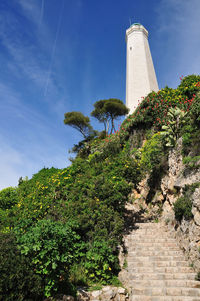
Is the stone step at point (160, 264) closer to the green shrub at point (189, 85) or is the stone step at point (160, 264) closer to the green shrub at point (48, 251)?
the green shrub at point (48, 251)

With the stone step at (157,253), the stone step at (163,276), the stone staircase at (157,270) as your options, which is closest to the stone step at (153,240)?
the stone staircase at (157,270)

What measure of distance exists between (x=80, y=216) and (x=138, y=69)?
21721 mm

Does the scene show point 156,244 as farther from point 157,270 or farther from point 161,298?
point 161,298

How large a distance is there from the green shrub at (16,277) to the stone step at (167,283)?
10.5ft

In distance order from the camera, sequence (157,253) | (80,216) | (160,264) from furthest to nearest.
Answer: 1. (80,216)
2. (157,253)
3. (160,264)

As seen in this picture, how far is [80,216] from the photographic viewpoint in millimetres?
7172

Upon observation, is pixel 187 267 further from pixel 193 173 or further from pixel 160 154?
pixel 160 154

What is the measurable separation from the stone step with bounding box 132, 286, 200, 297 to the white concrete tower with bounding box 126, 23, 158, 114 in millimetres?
19534

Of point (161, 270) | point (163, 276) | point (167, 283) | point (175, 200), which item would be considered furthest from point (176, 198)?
point (167, 283)

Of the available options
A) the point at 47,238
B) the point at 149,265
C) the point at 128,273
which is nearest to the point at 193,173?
the point at 149,265

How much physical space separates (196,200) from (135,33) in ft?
89.2

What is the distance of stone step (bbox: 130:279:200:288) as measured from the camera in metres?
5.63

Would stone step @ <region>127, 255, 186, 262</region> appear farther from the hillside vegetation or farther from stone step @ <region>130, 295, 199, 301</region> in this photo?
stone step @ <region>130, 295, 199, 301</region>

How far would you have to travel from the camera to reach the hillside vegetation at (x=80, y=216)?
13.9ft
